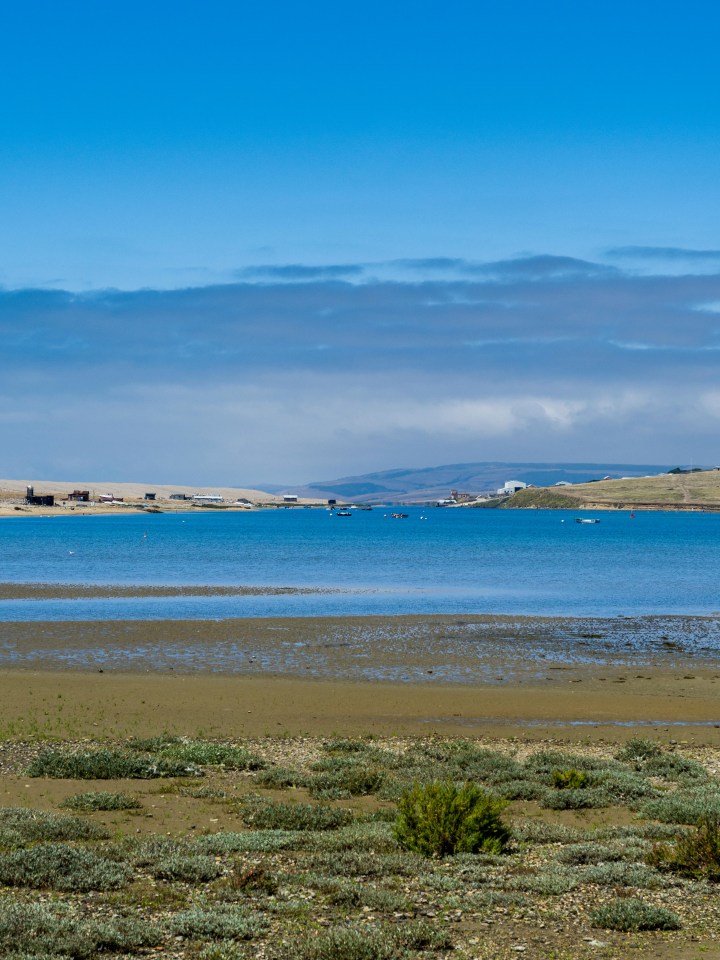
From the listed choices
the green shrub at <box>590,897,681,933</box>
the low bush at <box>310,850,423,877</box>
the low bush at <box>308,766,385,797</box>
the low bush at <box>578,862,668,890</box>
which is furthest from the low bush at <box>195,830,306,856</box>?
the green shrub at <box>590,897,681,933</box>

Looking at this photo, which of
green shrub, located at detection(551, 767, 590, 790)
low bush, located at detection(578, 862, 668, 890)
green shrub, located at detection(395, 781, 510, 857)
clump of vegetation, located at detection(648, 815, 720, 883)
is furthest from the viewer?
green shrub, located at detection(551, 767, 590, 790)

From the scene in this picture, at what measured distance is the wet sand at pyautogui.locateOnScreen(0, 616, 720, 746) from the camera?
905 inches

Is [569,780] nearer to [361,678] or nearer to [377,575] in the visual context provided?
[361,678]

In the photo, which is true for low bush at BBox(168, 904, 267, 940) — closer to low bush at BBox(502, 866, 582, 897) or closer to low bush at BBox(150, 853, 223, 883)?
low bush at BBox(150, 853, 223, 883)

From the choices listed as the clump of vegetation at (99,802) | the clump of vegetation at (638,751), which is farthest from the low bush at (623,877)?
the clump of vegetation at (638,751)

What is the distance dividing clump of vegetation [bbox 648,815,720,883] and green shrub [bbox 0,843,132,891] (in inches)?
247

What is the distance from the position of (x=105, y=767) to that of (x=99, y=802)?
2389 millimetres

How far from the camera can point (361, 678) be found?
2998 centimetres

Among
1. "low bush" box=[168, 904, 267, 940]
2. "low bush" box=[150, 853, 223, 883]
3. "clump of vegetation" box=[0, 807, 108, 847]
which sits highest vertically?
"low bush" box=[168, 904, 267, 940]

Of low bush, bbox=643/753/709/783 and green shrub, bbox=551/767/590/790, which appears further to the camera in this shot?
low bush, bbox=643/753/709/783

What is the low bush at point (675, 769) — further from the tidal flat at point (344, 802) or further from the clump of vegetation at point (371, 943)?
the clump of vegetation at point (371, 943)

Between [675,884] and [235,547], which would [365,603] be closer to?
[675,884]

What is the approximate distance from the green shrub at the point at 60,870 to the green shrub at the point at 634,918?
5173 millimetres

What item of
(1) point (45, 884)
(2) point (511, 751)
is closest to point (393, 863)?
(1) point (45, 884)
